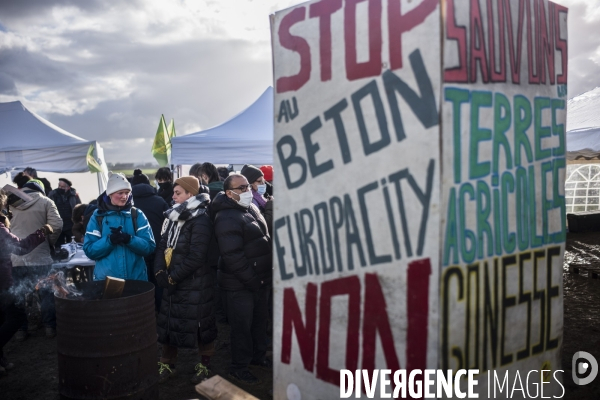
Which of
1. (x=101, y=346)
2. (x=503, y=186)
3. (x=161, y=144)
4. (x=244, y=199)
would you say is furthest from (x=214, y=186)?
(x=161, y=144)

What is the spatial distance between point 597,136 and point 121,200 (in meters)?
9.81

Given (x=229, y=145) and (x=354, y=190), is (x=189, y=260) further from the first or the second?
(x=229, y=145)

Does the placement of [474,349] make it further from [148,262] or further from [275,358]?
[148,262]

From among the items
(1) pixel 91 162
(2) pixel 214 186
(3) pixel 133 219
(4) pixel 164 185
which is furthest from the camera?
(1) pixel 91 162

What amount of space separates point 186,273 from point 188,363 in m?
1.30

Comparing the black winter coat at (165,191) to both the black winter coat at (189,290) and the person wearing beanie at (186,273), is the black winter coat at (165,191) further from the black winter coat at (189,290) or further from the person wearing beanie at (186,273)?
the black winter coat at (189,290)

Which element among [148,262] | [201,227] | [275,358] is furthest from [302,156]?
[148,262]

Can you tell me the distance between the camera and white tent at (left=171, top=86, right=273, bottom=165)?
9.34 meters

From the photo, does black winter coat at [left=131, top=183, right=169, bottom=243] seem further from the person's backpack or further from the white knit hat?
Result: the white knit hat

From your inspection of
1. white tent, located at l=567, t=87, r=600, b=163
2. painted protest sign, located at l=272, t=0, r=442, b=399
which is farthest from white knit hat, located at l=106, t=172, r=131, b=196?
white tent, located at l=567, t=87, r=600, b=163

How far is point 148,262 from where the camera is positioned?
6270 millimetres

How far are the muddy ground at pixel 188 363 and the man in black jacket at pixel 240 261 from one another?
0.34m

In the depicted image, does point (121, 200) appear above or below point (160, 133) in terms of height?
below

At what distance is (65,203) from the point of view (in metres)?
9.09
